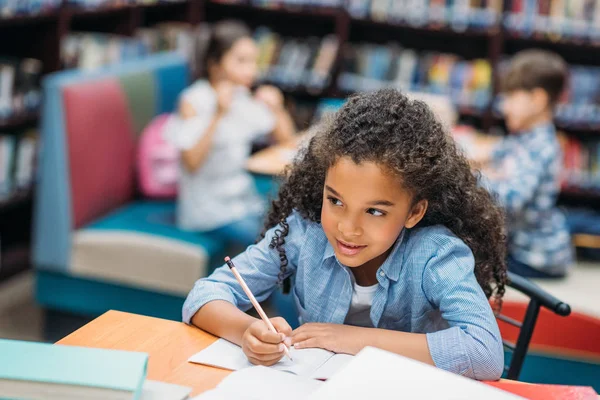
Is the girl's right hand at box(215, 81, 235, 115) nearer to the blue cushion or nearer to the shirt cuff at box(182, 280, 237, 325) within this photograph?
the blue cushion

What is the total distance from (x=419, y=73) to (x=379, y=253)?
3.12m

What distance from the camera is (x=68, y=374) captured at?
3.32ft

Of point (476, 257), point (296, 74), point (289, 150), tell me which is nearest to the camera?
point (476, 257)

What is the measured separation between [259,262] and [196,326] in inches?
6.6

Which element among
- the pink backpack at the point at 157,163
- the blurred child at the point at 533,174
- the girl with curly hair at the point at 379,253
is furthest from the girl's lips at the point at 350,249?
the pink backpack at the point at 157,163

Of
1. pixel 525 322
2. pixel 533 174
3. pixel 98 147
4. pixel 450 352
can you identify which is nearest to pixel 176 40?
pixel 98 147

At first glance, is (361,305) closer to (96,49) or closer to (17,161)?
(17,161)

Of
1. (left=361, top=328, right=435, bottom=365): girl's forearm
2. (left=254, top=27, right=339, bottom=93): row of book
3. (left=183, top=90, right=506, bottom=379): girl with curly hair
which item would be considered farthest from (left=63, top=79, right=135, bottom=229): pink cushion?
(left=361, top=328, right=435, bottom=365): girl's forearm

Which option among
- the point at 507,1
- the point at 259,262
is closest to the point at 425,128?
the point at 259,262

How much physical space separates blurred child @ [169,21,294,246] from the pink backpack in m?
0.21

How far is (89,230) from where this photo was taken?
2975 millimetres

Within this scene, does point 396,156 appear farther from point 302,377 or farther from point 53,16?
point 53,16

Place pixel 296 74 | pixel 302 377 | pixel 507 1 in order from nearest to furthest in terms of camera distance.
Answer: pixel 302 377, pixel 507 1, pixel 296 74

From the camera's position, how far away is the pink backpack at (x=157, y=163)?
10.6 feet
